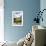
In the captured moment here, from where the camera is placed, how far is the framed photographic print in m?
5.20

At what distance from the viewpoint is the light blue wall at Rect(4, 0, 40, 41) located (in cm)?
514

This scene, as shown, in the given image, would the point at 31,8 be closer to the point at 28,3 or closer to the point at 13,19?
the point at 28,3

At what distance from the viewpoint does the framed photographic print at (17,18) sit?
205 inches

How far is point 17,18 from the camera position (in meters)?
5.25

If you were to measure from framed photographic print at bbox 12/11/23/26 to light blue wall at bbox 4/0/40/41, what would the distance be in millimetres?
120

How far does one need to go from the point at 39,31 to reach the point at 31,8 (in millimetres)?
2740

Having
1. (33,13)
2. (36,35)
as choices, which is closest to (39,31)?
(36,35)

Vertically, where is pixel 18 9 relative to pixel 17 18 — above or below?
above

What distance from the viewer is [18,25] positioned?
5.20 metres

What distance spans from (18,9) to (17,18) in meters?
0.36

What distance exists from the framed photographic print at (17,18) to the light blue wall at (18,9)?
0.12 meters

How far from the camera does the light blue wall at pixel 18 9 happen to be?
5.14m

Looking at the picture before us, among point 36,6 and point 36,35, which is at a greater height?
point 36,6

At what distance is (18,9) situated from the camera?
17.0 feet
